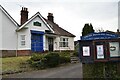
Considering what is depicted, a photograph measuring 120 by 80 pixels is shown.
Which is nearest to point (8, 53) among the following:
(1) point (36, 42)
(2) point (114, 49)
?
(1) point (36, 42)

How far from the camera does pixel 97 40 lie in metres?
12.3

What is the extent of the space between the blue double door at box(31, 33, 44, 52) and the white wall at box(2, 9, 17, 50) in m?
2.86

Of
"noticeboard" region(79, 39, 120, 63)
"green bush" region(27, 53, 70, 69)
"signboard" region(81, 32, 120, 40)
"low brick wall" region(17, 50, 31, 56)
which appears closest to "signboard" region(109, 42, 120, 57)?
"noticeboard" region(79, 39, 120, 63)

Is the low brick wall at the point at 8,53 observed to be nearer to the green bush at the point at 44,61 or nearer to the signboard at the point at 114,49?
the green bush at the point at 44,61

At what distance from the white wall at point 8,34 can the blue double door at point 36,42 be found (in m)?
2.86

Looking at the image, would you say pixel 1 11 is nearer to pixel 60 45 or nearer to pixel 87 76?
pixel 60 45

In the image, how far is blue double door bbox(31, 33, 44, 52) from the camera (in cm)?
3436

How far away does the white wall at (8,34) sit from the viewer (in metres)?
30.9

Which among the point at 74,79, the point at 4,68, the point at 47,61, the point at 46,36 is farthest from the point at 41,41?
the point at 74,79

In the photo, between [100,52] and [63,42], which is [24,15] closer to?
[63,42]

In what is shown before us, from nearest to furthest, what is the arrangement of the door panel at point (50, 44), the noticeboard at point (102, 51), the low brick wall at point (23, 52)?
the noticeboard at point (102, 51), the low brick wall at point (23, 52), the door panel at point (50, 44)

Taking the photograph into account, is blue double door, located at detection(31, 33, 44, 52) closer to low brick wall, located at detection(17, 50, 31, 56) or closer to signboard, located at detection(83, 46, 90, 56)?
low brick wall, located at detection(17, 50, 31, 56)

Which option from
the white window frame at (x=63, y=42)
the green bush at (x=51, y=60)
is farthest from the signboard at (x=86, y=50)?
the white window frame at (x=63, y=42)

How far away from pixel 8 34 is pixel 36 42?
4846 mm
